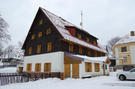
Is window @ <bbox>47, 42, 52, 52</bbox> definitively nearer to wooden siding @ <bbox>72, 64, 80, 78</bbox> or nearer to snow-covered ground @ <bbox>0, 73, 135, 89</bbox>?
wooden siding @ <bbox>72, 64, 80, 78</bbox>

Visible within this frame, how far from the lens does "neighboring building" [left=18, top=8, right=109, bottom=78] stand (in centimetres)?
1805

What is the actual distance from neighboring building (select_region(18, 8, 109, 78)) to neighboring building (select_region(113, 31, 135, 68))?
1233 centimetres

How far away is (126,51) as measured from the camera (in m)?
34.9

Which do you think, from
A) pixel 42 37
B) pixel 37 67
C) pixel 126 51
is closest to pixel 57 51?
pixel 42 37

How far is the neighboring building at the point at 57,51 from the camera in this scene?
18.1 meters

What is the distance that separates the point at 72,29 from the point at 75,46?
3.23 metres

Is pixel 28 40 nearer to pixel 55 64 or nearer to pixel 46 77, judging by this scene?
pixel 55 64

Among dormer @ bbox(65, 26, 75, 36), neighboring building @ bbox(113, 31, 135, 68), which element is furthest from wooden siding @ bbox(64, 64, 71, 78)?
neighboring building @ bbox(113, 31, 135, 68)

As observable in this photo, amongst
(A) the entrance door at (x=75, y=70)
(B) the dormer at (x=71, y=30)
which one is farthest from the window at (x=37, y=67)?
(B) the dormer at (x=71, y=30)

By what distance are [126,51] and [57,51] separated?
79.2ft

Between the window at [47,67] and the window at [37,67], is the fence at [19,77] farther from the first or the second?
the window at [37,67]

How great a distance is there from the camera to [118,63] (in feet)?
118

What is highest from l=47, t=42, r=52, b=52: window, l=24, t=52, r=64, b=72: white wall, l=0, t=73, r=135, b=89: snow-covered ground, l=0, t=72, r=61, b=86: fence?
l=47, t=42, r=52, b=52: window

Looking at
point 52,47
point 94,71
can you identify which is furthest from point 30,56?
point 94,71
